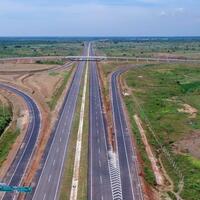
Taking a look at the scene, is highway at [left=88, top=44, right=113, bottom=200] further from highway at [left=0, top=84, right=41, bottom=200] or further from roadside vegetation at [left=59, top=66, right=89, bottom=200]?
highway at [left=0, top=84, right=41, bottom=200]

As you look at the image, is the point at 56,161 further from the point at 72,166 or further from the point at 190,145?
the point at 190,145

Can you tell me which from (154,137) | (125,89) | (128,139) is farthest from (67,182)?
(125,89)

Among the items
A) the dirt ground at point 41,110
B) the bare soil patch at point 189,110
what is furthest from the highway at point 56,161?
the bare soil patch at point 189,110

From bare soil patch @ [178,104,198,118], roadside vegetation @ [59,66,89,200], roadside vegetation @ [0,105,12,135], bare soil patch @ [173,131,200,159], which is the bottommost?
roadside vegetation @ [0,105,12,135]

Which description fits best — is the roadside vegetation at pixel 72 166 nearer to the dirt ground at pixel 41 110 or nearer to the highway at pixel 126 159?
the dirt ground at pixel 41 110

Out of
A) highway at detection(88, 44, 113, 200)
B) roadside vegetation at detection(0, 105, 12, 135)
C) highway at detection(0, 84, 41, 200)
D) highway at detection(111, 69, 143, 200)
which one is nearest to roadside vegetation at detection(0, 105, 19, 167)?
roadside vegetation at detection(0, 105, 12, 135)
